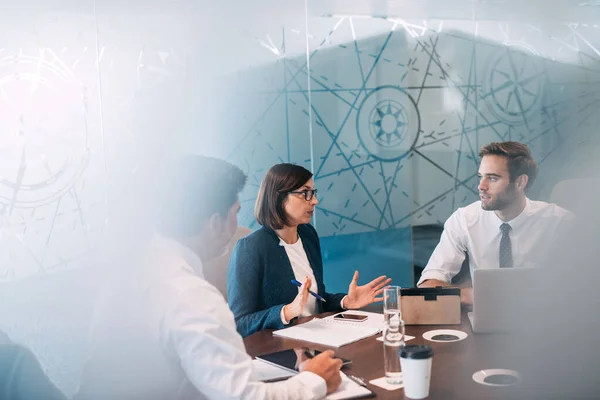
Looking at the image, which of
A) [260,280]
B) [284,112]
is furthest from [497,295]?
[284,112]

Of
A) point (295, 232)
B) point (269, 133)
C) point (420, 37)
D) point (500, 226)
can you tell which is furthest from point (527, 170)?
point (420, 37)

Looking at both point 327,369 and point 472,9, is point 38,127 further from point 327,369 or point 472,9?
point 472,9

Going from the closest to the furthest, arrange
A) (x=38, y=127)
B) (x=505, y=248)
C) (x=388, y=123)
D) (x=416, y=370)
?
1. (x=416, y=370)
2. (x=505, y=248)
3. (x=38, y=127)
4. (x=388, y=123)

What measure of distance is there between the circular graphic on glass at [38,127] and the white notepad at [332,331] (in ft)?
6.10

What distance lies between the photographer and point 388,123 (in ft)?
14.7

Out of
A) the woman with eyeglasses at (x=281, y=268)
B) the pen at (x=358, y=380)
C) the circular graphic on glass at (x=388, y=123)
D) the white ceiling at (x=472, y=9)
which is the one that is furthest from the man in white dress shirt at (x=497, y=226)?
the white ceiling at (x=472, y=9)

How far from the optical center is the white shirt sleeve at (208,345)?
1.24m

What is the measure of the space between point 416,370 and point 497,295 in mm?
610

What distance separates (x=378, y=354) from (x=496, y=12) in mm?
3680

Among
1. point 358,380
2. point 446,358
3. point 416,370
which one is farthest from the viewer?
point 446,358

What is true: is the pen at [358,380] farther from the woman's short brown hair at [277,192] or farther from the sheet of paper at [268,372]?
the woman's short brown hair at [277,192]

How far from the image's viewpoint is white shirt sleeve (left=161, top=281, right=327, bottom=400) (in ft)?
4.08

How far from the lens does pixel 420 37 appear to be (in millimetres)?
4531

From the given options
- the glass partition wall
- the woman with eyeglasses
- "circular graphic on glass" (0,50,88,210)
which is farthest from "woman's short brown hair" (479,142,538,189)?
"circular graphic on glass" (0,50,88,210)
